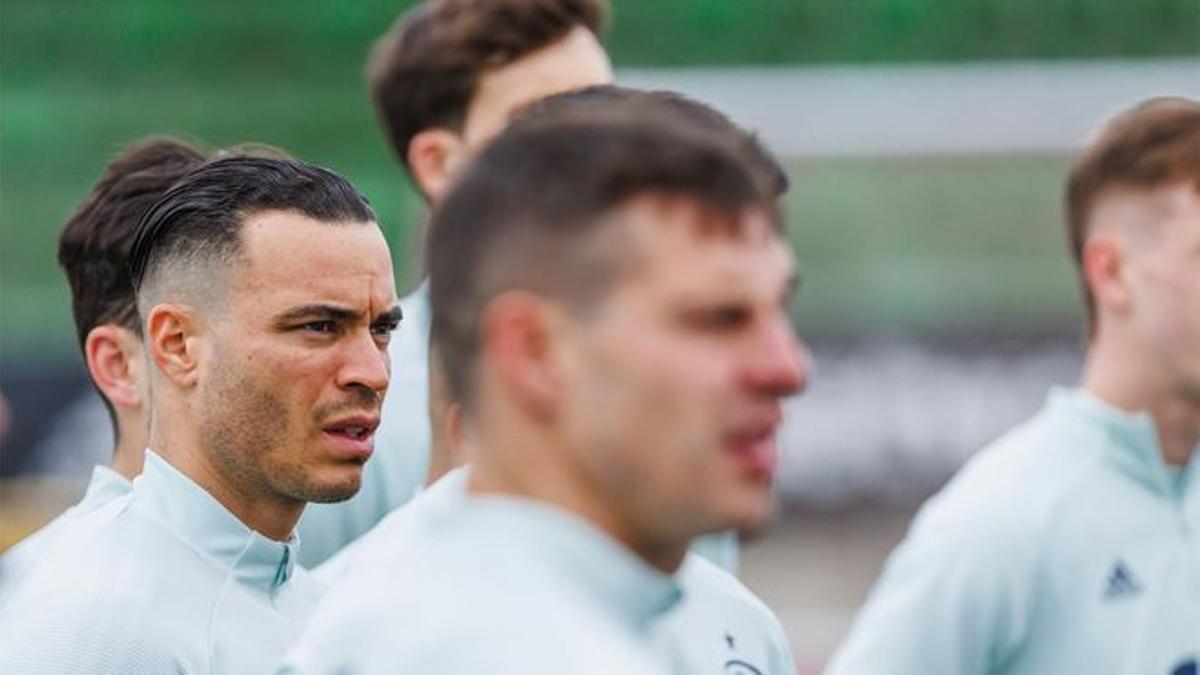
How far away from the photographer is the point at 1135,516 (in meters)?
5.26

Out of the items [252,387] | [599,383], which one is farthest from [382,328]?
[599,383]

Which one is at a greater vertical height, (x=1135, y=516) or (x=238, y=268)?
(x=238, y=268)

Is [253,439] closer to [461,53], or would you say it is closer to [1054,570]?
[1054,570]

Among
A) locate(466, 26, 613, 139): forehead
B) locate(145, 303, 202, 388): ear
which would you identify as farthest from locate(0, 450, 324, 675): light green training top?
locate(466, 26, 613, 139): forehead

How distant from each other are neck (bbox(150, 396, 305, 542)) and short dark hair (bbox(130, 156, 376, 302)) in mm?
250

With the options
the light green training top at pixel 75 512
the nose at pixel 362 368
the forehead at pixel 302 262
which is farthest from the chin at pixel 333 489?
the light green training top at pixel 75 512

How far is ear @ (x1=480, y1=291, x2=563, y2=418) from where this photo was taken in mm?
2660

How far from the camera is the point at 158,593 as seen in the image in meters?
4.03

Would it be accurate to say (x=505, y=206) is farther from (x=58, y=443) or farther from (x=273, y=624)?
(x=58, y=443)

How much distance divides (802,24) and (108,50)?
4.04m

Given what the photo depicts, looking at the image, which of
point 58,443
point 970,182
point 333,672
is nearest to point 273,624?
point 333,672

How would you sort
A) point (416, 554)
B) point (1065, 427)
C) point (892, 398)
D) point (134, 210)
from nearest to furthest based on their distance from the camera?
point (416, 554) → point (134, 210) → point (1065, 427) → point (892, 398)

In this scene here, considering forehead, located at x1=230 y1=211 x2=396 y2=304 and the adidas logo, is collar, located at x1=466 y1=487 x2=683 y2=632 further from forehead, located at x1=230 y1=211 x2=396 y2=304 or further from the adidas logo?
the adidas logo

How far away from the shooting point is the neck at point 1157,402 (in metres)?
5.29
